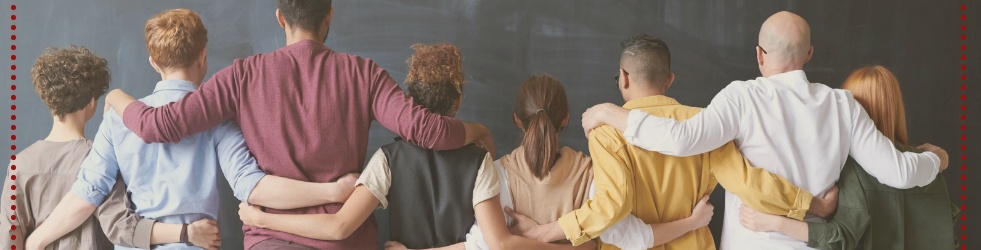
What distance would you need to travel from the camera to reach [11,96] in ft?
9.87

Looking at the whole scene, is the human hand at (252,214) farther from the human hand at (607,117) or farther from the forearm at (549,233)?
the human hand at (607,117)

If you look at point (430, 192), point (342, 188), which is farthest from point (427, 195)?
point (342, 188)

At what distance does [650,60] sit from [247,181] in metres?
1.16

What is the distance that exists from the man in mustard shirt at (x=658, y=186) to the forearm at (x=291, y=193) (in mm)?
518

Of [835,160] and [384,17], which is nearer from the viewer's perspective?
[835,160]

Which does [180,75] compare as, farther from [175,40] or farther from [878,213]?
[878,213]

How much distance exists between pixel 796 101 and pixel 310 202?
1325 mm

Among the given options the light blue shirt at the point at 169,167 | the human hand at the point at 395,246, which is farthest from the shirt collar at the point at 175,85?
the human hand at the point at 395,246

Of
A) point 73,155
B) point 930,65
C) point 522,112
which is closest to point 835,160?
point 522,112

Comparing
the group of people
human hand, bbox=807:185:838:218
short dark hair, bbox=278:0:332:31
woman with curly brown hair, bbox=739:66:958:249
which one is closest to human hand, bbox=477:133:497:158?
the group of people

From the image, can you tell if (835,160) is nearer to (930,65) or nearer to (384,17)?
(930,65)

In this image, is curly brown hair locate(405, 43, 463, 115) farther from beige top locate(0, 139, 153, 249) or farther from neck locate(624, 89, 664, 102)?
beige top locate(0, 139, 153, 249)

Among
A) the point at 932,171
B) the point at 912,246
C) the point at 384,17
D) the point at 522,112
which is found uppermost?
the point at 384,17

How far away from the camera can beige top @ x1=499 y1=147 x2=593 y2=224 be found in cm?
231
